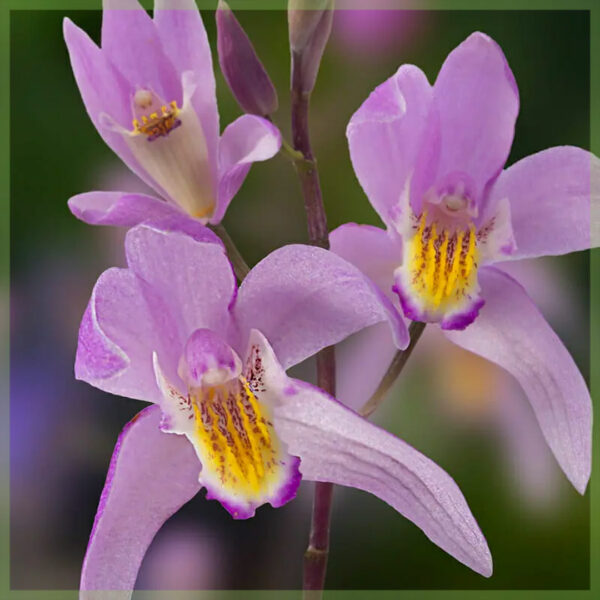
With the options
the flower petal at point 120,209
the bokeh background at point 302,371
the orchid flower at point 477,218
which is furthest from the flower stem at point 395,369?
the bokeh background at point 302,371

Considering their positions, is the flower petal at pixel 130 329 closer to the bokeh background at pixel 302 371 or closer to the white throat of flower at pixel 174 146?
the white throat of flower at pixel 174 146

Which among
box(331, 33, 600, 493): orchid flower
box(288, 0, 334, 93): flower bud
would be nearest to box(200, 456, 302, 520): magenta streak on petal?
box(331, 33, 600, 493): orchid flower

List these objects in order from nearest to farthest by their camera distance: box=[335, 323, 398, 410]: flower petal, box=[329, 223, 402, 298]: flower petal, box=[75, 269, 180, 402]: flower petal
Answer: box=[75, 269, 180, 402]: flower petal < box=[329, 223, 402, 298]: flower petal < box=[335, 323, 398, 410]: flower petal

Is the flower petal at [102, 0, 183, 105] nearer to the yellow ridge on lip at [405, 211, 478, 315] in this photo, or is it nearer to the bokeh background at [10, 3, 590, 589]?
the yellow ridge on lip at [405, 211, 478, 315]

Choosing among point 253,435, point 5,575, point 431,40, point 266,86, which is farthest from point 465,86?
point 5,575

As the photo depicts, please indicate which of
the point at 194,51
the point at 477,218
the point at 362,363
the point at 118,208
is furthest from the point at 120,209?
the point at 362,363

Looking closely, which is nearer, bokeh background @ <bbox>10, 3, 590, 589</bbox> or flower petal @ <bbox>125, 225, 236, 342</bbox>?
flower petal @ <bbox>125, 225, 236, 342</bbox>

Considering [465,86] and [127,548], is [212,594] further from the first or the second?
[465,86]
